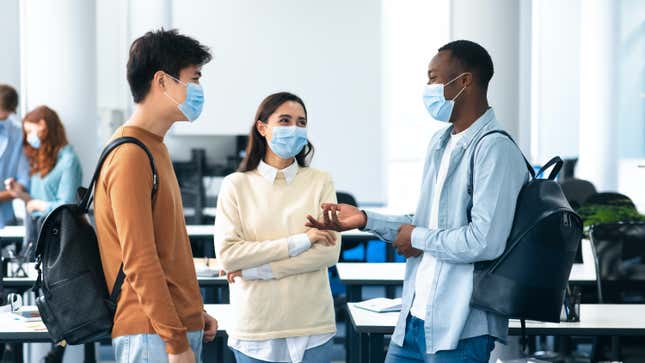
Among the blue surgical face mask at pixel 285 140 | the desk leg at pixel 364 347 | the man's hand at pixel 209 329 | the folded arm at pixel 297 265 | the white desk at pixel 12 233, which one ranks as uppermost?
the blue surgical face mask at pixel 285 140

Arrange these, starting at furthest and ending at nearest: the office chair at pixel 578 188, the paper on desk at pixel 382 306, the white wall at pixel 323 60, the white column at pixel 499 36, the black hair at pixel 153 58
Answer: the white wall at pixel 323 60, the office chair at pixel 578 188, the white column at pixel 499 36, the paper on desk at pixel 382 306, the black hair at pixel 153 58

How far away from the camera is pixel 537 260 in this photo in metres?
2.34

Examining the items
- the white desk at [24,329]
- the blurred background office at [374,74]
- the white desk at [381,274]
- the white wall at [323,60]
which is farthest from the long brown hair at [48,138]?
the white wall at [323,60]

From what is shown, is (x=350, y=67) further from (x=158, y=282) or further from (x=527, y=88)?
(x=158, y=282)

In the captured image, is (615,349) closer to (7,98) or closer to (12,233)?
(12,233)

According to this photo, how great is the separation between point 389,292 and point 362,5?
773 cm

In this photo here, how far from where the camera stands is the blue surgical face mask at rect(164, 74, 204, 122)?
2.26 metres

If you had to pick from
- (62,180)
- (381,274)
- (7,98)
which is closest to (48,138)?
(62,180)

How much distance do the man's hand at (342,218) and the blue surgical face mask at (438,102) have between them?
0.38 metres

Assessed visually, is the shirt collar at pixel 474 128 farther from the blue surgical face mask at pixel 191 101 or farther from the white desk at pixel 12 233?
the white desk at pixel 12 233

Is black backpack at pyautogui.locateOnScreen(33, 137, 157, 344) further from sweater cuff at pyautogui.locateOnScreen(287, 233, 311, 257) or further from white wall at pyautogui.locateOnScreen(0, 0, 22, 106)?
white wall at pyautogui.locateOnScreen(0, 0, 22, 106)

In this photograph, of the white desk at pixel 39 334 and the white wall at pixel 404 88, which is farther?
the white wall at pixel 404 88

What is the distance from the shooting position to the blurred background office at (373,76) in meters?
9.26

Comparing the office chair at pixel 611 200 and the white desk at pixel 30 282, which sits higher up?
the office chair at pixel 611 200
